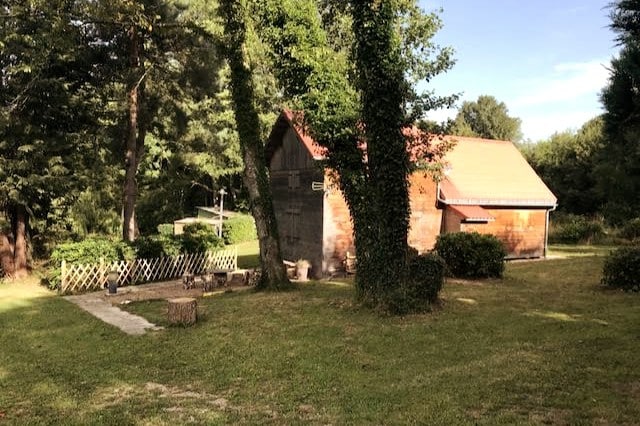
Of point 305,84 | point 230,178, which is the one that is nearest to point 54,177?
point 305,84

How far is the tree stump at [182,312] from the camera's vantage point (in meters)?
12.5

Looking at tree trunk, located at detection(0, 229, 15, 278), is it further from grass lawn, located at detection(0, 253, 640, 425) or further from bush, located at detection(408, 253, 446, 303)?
bush, located at detection(408, 253, 446, 303)

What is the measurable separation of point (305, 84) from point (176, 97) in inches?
582

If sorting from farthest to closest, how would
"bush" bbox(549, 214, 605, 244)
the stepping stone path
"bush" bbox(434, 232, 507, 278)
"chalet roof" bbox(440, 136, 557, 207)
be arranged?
"bush" bbox(549, 214, 605, 244), "chalet roof" bbox(440, 136, 557, 207), "bush" bbox(434, 232, 507, 278), the stepping stone path

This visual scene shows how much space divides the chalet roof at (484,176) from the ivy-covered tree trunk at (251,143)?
5889 millimetres

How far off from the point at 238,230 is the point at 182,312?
31.0 m

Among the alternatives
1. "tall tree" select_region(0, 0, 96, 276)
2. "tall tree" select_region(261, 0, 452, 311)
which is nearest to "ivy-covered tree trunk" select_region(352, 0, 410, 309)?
"tall tree" select_region(261, 0, 452, 311)

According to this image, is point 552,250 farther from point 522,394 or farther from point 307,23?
point 522,394

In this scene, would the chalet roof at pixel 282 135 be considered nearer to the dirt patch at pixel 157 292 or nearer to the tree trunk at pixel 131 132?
the dirt patch at pixel 157 292

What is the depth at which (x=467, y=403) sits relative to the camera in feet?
21.7

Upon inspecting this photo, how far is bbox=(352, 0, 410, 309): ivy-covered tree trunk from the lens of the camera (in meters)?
12.3

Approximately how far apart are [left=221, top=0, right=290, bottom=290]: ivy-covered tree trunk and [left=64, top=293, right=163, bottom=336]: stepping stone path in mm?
4723

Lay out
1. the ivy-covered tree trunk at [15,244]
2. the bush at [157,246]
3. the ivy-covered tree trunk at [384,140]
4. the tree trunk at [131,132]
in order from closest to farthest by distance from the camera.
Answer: the ivy-covered tree trunk at [384,140] → the bush at [157,246] → the ivy-covered tree trunk at [15,244] → the tree trunk at [131,132]

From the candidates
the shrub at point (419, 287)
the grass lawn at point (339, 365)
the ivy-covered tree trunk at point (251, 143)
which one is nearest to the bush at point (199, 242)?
the ivy-covered tree trunk at point (251, 143)
